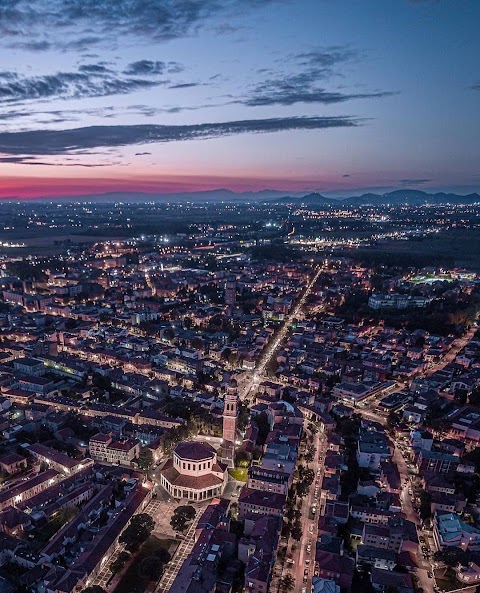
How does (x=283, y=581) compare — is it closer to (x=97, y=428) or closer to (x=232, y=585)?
(x=232, y=585)

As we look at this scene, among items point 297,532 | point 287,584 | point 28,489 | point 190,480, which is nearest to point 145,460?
point 190,480

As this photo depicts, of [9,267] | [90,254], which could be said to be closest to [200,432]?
Answer: [9,267]

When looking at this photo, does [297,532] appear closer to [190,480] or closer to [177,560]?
[177,560]

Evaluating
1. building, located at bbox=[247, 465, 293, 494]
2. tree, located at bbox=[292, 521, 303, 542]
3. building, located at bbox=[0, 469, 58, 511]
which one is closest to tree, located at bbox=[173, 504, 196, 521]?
building, located at bbox=[247, 465, 293, 494]

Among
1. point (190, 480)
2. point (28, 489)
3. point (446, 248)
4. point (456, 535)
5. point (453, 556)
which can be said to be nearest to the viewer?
point (453, 556)

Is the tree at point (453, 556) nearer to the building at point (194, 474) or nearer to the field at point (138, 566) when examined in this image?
the building at point (194, 474)

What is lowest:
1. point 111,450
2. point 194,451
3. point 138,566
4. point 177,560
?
point 177,560

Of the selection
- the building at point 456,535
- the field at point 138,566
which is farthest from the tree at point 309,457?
the field at point 138,566
